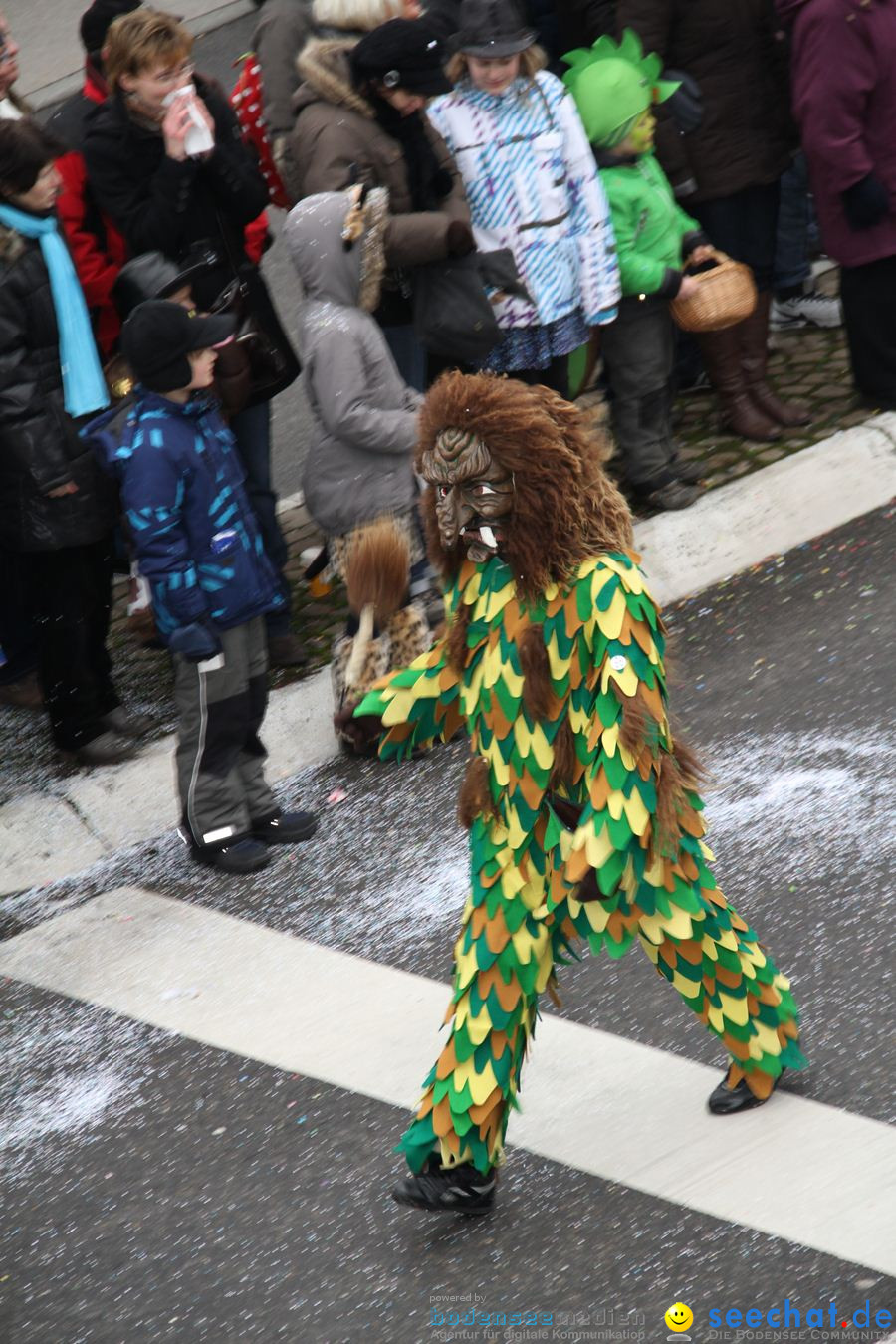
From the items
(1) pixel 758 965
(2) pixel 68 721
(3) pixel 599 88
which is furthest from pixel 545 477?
(3) pixel 599 88

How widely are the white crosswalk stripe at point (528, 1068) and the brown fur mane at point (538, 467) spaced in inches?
53.4

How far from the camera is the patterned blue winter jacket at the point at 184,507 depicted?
5.41m

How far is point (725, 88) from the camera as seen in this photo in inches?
300

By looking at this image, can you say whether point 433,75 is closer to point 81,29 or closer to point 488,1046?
point 81,29

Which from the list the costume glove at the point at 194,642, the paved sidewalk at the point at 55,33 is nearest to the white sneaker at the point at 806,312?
the costume glove at the point at 194,642

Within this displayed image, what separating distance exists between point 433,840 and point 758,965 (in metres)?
1.85

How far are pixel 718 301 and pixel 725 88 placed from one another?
3.43 feet

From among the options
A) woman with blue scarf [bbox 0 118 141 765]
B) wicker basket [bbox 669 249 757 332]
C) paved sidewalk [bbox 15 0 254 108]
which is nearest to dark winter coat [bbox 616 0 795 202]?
wicker basket [bbox 669 249 757 332]

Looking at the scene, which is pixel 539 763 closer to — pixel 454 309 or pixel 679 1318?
pixel 679 1318

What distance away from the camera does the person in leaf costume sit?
3.81 metres

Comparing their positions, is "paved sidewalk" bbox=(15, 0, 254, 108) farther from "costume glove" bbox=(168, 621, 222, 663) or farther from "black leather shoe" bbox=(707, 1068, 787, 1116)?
"black leather shoe" bbox=(707, 1068, 787, 1116)

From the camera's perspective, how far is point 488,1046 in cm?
401

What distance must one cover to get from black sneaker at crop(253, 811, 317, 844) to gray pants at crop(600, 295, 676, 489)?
2.24 meters

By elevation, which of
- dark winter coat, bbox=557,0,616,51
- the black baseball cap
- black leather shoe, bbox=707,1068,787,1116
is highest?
dark winter coat, bbox=557,0,616,51
